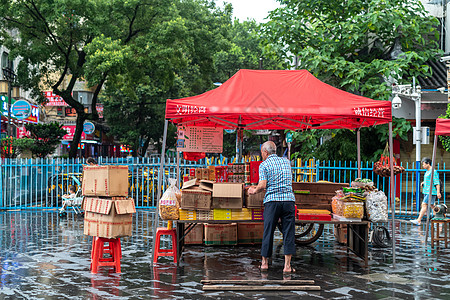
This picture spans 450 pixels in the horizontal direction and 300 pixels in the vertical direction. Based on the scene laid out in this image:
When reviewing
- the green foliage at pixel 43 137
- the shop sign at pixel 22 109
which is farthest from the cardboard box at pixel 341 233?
the shop sign at pixel 22 109

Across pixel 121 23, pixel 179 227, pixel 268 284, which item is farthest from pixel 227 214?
pixel 121 23

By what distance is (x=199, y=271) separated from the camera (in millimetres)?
8266

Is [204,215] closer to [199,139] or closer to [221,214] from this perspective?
[221,214]

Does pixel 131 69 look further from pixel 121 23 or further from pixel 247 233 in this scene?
pixel 247 233

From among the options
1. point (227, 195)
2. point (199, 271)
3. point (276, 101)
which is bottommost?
point (199, 271)

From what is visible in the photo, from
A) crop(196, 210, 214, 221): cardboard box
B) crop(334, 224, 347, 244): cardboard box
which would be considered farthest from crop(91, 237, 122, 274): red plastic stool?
crop(334, 224, 347, 244): cardboard box

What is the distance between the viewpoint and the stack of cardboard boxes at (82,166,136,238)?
781 centimetres

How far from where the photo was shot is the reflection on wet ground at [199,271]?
22.7 feet

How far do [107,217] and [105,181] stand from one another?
57 cm

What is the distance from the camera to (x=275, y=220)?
8.10 metres

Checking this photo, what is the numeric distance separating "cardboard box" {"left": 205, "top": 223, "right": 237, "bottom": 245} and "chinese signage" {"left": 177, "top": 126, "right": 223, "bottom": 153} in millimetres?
1594

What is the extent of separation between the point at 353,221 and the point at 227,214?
87.0 inches

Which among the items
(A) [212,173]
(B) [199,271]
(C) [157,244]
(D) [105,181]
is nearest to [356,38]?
(A) [212,173]

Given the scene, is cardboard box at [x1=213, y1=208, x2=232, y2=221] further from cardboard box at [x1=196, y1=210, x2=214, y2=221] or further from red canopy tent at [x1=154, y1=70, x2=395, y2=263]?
red canopy tent at [x1=154, y1=70, x2=395, y2=263]
